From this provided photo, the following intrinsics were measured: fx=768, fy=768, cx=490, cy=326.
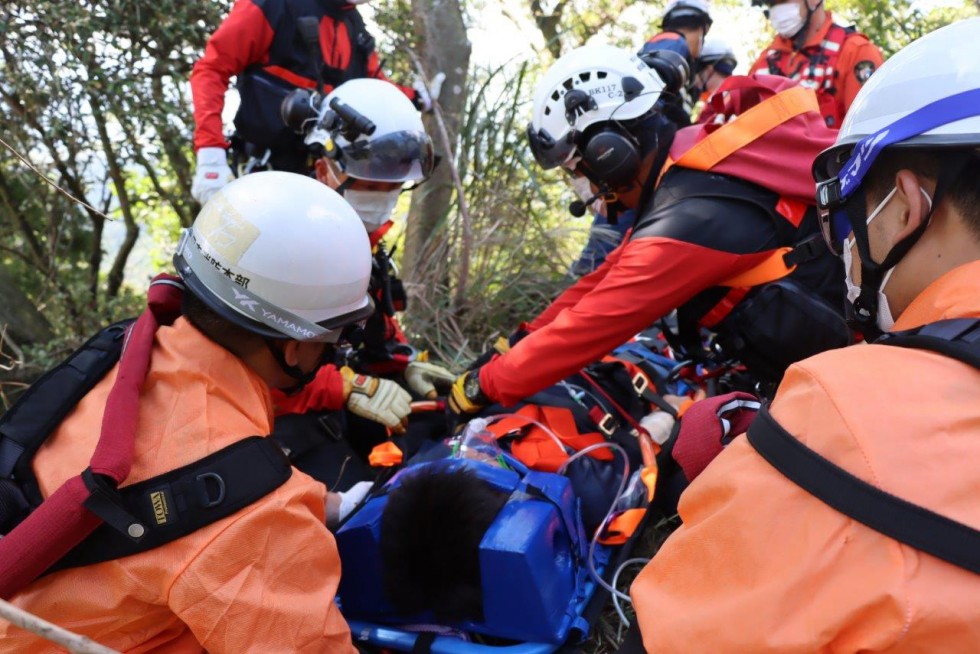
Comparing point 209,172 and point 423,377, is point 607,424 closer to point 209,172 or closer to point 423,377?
point 423,377

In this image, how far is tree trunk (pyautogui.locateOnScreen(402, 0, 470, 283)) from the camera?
5.35m

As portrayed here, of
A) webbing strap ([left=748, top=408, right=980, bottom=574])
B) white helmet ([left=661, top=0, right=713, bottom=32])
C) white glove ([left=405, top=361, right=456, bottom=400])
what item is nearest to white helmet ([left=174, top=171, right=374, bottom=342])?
webbing strap ([left=748, top=408, right=980, bottom=574])

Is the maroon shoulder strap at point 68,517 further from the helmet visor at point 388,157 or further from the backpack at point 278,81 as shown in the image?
the backpack at point 278,81

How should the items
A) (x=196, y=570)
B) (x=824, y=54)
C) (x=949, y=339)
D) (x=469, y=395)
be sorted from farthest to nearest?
1. (x=824, y=54)
2. (x=469, y=395)
3. (x=196, y=570)
4. (x=949, y=339)

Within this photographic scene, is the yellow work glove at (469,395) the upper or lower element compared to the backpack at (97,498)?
lower

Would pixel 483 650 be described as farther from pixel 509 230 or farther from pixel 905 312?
pixel 509 230

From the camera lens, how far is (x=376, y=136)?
3229 mm

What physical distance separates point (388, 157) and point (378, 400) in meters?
1.03

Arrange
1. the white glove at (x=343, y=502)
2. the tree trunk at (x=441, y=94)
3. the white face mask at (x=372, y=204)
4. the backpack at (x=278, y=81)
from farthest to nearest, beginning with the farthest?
the tree trunk at (x=441, y=94) → the backpack at (x=278, y=81) → the white face mask at (x=372, y=204) → the white glove at (x=343, y=502)

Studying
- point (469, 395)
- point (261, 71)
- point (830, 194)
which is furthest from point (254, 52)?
point (830, 194)

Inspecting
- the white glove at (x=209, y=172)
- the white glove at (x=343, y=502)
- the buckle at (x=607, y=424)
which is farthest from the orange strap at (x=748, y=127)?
the white glove at (x=209, y=172)

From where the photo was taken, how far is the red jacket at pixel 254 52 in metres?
3.96

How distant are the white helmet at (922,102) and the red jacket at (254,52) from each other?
338cm

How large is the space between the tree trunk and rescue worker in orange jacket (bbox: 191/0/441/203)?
49.0 inches
